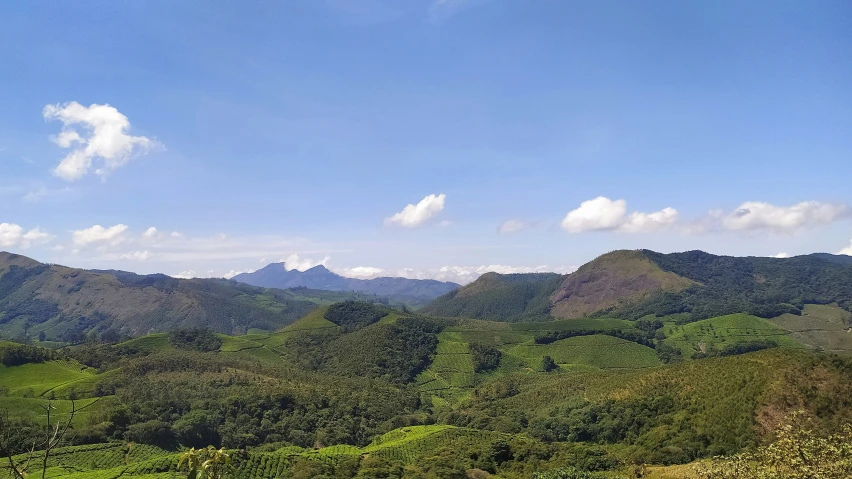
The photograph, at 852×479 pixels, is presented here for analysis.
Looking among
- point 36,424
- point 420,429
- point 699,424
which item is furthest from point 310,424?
point 699,424

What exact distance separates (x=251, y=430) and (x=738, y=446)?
98.1m

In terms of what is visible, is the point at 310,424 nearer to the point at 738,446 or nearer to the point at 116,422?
the point at 116,422

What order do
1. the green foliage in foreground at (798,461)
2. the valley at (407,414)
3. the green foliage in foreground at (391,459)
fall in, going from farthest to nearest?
the valley at (407,414) < the green foliage in foreground at (391,459) < the green foliage in foreground at (798,461)

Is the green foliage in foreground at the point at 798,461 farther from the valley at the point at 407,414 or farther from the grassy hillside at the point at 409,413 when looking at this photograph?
the grassy hillside at the point at 409,413

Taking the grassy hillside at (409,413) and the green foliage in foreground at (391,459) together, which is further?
the grassy hillside at (409,413)

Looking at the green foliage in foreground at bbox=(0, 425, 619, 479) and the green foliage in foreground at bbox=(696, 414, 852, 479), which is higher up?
the green foliage in foreground at bbox=(696, 414, 852, 479)

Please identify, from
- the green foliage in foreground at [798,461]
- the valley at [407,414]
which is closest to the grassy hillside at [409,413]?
the valley at [407,414]

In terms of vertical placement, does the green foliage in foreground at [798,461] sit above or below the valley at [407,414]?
above

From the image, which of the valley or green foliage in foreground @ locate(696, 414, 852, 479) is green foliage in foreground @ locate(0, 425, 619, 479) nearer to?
the valley

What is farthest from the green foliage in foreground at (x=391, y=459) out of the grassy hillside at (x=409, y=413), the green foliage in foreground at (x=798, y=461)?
the green foliage in foreground at (x=798, y=461)

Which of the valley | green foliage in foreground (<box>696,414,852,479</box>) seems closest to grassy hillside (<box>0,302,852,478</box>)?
the valley

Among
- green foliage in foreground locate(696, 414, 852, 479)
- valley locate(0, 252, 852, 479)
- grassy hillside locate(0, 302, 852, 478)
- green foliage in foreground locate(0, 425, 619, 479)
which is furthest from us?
grassy hillside locate(0, 302, 852, 478)

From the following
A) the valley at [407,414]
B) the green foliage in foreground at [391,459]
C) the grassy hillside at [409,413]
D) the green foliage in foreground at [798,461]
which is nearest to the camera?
the green foliage in foreground at [798,461]

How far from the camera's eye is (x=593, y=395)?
343 ft
